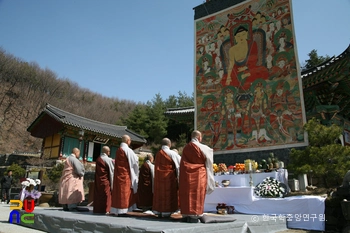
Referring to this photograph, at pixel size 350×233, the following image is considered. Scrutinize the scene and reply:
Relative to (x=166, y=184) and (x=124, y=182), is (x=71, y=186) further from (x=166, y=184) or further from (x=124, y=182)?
(x=166, y=184)

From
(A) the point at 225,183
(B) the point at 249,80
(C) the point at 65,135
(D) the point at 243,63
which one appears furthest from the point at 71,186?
(C) the point at 65,135

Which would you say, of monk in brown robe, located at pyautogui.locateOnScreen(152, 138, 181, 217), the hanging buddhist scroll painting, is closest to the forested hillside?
the hanging buddhist scroll painting

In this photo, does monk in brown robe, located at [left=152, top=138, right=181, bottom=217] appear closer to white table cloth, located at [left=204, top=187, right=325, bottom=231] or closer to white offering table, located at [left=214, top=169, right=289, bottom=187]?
white table cloth, located at [left=204, top=187, right=325, bottom=231]

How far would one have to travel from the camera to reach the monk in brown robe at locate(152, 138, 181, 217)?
13.3 ft

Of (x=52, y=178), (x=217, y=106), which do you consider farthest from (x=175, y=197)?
(x=52, y=178)

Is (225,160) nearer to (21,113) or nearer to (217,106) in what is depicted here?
(217,106)

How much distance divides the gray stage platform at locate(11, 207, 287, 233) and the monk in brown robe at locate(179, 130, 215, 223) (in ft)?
0.75

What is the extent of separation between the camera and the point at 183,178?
12.3 ft

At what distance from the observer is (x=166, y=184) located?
4082 mm

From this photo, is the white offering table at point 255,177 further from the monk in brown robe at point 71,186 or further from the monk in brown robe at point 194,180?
the monk in brown robe at point 71,186

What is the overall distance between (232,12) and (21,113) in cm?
2725

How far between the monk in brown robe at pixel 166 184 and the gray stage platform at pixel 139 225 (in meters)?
0.24

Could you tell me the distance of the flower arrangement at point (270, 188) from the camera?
5.22 meters

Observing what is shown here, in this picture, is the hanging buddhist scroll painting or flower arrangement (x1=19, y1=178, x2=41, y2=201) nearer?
flower arrangement (x1=19, y1=178, x2=41, y2=201)
